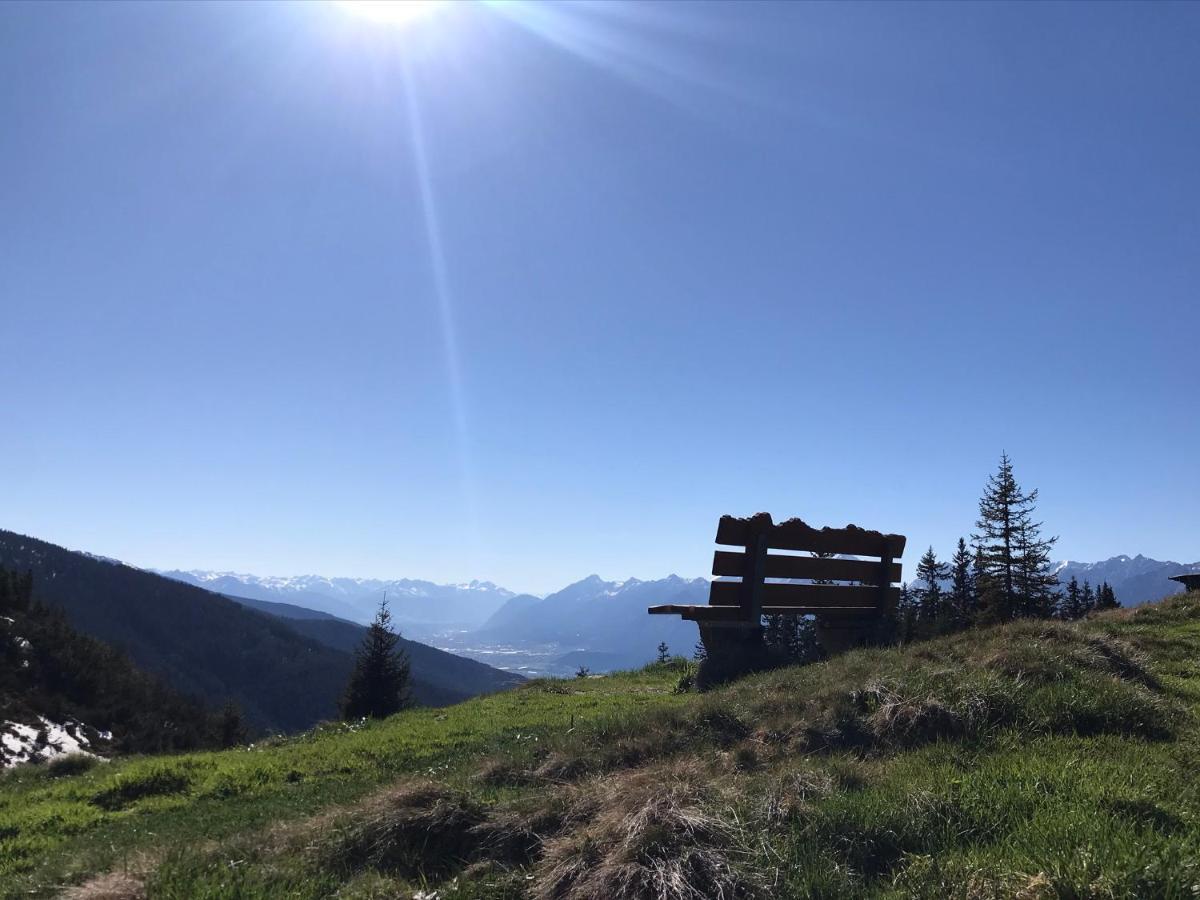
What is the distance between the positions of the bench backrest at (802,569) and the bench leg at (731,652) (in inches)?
20.2

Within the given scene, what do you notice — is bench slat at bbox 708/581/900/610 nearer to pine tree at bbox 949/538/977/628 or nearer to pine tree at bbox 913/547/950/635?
pine tree at bbox 913/547/950/635

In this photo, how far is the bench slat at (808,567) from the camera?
10.2 metres

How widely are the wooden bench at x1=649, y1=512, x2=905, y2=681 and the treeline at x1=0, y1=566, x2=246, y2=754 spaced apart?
19290mm

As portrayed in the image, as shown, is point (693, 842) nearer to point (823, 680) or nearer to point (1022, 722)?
point (1022, 722)

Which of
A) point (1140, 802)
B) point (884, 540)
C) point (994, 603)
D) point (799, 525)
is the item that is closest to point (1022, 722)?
point (1140, 802)

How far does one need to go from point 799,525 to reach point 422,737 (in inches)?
251

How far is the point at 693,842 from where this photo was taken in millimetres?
3760

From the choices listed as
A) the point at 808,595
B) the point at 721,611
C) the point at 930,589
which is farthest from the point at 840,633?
the point at 930,589

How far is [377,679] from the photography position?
92.8 ft

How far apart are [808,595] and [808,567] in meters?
0.47

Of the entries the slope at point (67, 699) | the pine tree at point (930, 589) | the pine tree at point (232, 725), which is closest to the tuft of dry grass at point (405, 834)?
the slope at point (67, 699)

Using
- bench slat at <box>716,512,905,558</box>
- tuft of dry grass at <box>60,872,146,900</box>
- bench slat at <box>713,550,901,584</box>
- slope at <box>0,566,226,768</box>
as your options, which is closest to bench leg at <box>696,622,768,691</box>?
bench slat at <box>713,550,901,584</box>

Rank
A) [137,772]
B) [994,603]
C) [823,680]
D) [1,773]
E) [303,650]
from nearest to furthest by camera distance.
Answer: [823,680], [137,772], [1,773], [994,603], [303,650]

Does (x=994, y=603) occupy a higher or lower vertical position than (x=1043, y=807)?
higher
